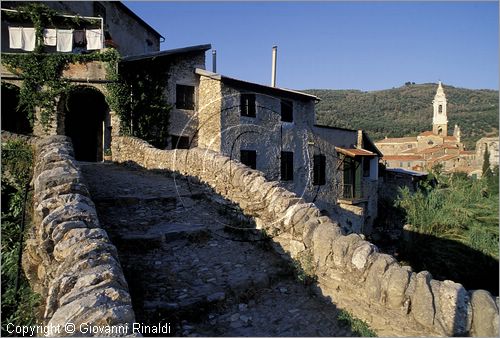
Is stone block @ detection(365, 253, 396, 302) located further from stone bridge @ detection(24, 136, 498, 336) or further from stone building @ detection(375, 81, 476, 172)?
stone building @ detection(375, 81, 476, 172)

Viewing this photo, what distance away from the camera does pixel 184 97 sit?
18328mm

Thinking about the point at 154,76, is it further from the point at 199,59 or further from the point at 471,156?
the point at 471,156

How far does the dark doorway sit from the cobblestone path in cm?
1180

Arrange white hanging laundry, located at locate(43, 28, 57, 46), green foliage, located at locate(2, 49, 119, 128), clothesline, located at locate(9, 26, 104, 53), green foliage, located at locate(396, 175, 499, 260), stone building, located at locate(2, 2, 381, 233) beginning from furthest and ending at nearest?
stone building, located at locate(2, 2, 381, 233) < white hanging laundry, located at locate(43, 28, 57, 46) < clothesline, located at locate(9, 26, 104, 53) < green foliage, located at locate(2, 49, 119, 128) < green foliage, located at locate(396, 175, 499, 260)

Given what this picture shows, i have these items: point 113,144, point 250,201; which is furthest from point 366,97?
point 250,201

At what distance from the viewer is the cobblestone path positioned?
12.0ft

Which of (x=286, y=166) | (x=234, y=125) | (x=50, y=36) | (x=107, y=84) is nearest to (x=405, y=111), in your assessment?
(x=286, y=166)

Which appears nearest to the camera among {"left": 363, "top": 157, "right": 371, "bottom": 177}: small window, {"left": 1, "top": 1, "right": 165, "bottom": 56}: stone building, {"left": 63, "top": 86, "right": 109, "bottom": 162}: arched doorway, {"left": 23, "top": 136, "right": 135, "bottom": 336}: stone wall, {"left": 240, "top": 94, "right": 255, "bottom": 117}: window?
{"left": 23, "top": 136, "right": 135, "bottom": 336}: stone wall

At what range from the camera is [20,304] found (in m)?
3.50

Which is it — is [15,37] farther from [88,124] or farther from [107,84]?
[88,124]

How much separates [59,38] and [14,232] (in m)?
14.3

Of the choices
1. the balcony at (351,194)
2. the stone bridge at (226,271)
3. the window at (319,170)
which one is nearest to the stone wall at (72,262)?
the stone bridge at (226,271)

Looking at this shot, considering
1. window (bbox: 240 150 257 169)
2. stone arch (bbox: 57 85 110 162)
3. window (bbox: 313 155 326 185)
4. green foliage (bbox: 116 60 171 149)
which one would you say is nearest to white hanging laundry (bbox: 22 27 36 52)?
stone arch (bbox: 57 85 110 162)

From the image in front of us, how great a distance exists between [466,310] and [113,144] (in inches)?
590
